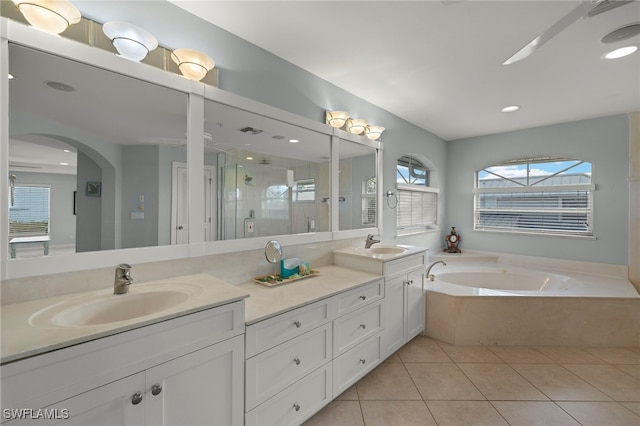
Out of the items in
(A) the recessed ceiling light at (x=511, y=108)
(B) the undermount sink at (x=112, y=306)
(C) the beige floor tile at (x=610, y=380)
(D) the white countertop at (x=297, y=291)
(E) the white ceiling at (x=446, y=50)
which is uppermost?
(A) the recessed ceiling light at (x=511, y=108)

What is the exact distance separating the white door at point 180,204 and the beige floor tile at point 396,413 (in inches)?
63.8

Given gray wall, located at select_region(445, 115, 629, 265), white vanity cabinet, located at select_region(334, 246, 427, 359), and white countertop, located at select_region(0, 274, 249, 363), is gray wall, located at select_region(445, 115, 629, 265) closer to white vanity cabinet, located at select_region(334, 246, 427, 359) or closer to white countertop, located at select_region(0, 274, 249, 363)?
white vanity cabinet, located at select_region(334, 246, 427, 359)

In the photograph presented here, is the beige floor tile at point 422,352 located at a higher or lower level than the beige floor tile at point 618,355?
lower

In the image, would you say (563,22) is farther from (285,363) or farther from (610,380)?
(610,380)

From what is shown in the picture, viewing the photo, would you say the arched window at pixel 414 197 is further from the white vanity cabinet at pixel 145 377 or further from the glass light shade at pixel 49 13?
the glass light shade at pixel 49 13

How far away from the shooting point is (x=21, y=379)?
2.42 ft

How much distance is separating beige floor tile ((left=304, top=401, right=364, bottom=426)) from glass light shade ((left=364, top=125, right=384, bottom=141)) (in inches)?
93.0

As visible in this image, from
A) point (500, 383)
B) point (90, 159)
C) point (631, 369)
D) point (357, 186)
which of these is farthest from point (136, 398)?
point (631, 369)

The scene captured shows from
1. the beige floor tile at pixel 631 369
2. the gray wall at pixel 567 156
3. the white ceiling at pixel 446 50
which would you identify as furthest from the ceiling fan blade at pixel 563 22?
the gray wall at pixel 567 156

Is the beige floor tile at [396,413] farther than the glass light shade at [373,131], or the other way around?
the glass light shade at [373,131]

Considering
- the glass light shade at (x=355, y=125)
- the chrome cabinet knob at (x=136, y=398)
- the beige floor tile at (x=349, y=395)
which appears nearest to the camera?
the chrome cabinet knob at (x=136, y=398)

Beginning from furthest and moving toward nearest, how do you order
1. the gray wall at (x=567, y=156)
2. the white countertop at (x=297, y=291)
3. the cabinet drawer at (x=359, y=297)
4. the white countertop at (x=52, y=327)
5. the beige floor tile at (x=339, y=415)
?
1. the gray wall at (x=567, y=156)
2. the cabinet drawer at (x=359, y=297)
3. the beige floor tile at (x=339, y=415)
4. the white countertop at (x=297, y=291)
5. the white countertop at (x=52, y=327)

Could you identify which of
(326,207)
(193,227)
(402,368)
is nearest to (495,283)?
(402,368)

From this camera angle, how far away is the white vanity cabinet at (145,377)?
766 millimetres
